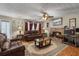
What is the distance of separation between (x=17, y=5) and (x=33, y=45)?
0.84 meters

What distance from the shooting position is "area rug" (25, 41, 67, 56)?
8.12ft

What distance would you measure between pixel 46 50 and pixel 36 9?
0.83m

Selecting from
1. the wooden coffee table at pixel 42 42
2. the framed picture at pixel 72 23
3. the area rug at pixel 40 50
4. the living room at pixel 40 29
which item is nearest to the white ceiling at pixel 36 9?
the living room at pixel 40 29

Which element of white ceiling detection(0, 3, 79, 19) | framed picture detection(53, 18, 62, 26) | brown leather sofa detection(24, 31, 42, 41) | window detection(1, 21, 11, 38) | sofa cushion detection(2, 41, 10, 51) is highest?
white ceiling detection(0, 3, 79, 19)

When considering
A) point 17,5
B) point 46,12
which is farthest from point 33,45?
point 17,5

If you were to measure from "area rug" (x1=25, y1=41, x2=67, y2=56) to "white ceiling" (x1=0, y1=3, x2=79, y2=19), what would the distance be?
0.59 meters

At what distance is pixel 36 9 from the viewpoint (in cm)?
247

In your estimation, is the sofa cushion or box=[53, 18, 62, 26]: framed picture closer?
the sofa cushion

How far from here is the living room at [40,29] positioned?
95.7 inches

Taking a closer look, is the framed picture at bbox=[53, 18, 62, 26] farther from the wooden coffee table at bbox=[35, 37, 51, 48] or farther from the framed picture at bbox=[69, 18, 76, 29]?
the wooden coffee table at bbox=[35, 37, 51, 48]

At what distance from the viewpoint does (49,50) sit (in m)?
2.51

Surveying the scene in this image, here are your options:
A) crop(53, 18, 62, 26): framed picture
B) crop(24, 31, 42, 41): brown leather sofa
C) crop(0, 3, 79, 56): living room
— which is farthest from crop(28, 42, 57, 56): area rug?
crop(53, 18, 62, 26): framed picture

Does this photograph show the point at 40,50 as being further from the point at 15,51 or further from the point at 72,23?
the point at 72,23

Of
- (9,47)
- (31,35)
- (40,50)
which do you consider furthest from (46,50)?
(9,47)
